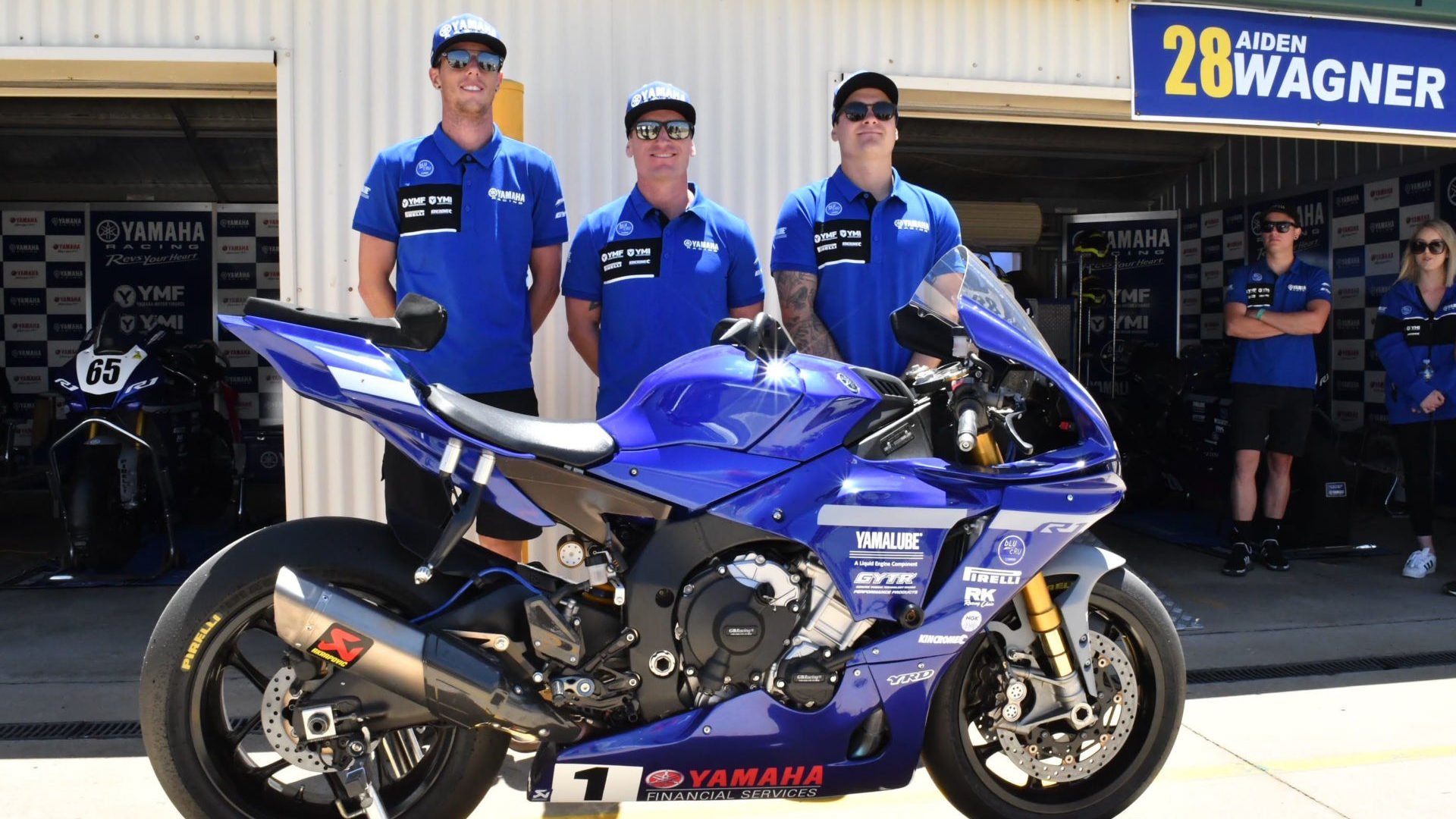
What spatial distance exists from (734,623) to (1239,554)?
4.40 m

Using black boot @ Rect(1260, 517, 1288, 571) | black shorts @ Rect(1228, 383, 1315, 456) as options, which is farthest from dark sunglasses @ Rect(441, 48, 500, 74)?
black boot @ Rect(1260, 517, 1288, 571)

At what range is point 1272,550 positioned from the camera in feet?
19.3

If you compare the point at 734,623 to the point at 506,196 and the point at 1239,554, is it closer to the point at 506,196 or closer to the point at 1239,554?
the point at 506,196

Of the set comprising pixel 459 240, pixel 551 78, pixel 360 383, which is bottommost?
pixel 360 383

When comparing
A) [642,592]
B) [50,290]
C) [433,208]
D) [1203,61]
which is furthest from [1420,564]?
[50,290]

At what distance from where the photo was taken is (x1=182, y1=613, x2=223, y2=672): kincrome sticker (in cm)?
226

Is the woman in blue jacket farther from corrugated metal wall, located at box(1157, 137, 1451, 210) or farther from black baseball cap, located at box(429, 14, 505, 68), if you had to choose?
black baseball cap, located at box(429, 14, 505, 68)

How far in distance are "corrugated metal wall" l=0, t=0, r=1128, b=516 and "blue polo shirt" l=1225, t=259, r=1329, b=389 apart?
1.95 m

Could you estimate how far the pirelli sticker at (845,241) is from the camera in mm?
3316

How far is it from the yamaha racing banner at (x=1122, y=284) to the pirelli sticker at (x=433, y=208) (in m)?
8.52

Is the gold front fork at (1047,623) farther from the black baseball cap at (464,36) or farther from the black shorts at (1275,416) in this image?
the black shorts at (1275,416)

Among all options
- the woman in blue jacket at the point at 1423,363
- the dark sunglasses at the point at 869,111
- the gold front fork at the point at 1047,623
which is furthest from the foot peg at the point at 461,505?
the woman in blue jacket at the point at 1423,363

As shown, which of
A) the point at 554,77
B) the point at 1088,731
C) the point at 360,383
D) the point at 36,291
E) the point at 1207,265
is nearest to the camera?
the point at 360,383

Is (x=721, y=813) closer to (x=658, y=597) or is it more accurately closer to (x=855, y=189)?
(x=658, y=597)
